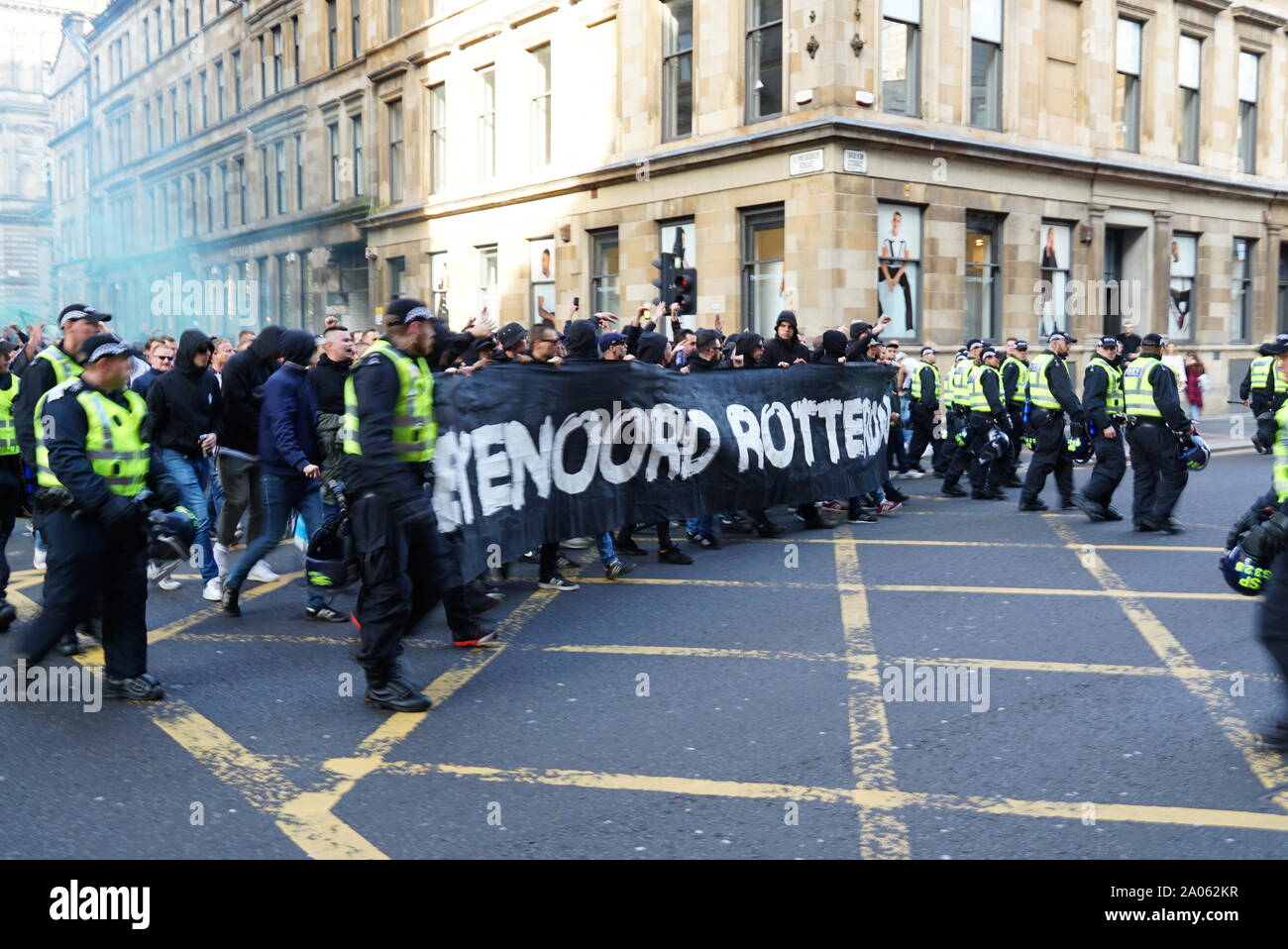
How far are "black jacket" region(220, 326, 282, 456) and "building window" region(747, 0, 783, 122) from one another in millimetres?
13711

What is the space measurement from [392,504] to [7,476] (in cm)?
344

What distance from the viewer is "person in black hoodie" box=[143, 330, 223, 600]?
8.55 metres

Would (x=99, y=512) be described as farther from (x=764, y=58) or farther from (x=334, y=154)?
(x=334, y=154)

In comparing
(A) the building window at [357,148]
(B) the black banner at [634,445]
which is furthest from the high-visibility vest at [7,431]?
(A) the building window at [357,148]

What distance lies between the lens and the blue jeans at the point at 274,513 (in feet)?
26.2

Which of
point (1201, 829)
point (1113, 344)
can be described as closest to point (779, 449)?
point (1113, 344)

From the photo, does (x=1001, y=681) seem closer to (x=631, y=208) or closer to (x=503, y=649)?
(x=503, y=649)

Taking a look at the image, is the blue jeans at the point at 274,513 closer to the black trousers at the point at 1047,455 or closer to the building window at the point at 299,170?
the black trousers at the point at 1047,455

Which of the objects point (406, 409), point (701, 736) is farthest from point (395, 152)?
point (701, 736)

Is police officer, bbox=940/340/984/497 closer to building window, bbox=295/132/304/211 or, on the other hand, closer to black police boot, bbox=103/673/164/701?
black police boot, bbox=103/673/164/701

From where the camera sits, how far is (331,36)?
116 ft

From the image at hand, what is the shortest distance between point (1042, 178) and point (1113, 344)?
12.2 meters

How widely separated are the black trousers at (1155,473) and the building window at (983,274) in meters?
11.5

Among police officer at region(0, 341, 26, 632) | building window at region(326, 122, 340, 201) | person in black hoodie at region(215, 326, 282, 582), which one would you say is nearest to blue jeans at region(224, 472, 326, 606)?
person in black hoodie at region(215, 326, 282, 582)
